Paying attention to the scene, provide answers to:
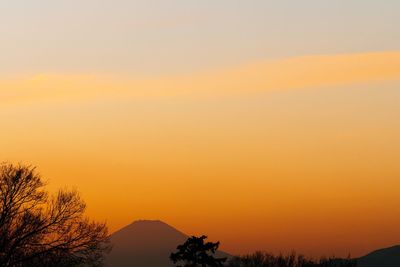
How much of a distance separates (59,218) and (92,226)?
Result: 2428 millimetres

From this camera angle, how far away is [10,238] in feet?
221

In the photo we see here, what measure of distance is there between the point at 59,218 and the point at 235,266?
51070 mm

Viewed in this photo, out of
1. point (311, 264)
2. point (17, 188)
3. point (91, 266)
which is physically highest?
point (311, 264)

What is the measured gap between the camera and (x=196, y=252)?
70.2 meters

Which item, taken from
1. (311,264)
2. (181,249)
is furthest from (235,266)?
(181,249)

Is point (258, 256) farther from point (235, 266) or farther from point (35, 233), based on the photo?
point (35, 233)

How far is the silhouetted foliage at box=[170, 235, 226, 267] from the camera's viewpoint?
228ft

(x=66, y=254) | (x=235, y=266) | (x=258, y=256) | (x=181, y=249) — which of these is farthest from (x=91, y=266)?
(x=258, y=256)

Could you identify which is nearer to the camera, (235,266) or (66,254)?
(66,254)

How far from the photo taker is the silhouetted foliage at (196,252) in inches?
Answer: 2739

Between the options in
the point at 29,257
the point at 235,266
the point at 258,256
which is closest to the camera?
the point at 29,257

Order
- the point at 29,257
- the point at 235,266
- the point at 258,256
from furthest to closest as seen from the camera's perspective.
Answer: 1. the point at 258,256
2. the point at 235,266
3. the point at 29,257

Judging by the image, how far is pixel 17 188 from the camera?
68312 millimetres

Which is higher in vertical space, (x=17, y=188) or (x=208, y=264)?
(x=17, y=188)
